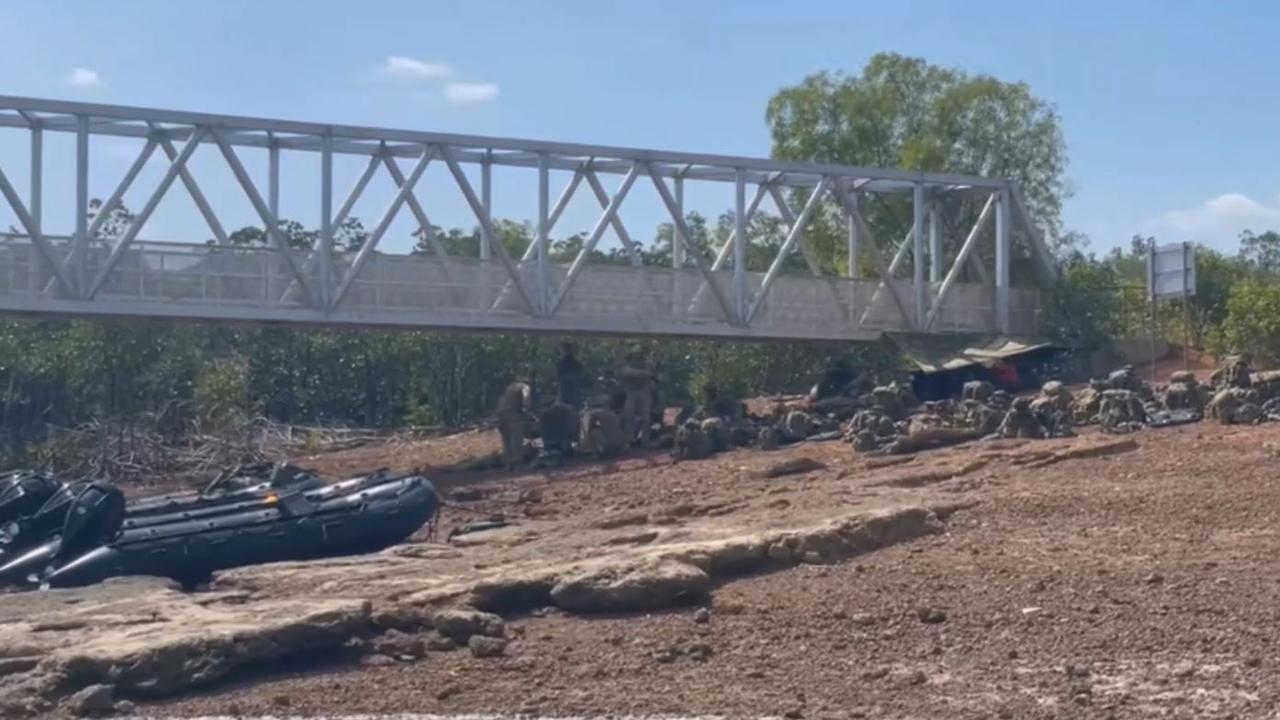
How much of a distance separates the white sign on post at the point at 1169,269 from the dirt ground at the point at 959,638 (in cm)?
762

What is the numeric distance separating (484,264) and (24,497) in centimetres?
1223

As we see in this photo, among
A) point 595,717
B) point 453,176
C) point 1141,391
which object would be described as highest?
point 453,176

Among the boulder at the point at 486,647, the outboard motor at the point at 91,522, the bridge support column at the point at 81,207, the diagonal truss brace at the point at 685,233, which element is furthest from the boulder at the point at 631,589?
the diagonal truss brace at the point at 685,233

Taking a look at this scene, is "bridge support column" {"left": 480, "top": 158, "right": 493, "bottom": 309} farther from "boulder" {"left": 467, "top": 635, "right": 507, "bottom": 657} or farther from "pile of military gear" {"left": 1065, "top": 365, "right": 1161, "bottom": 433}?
"boulder" {"left": 467, "top": 635, "right": 507, "bottom": 657}

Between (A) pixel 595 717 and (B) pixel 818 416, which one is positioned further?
(B) pixel 818 416

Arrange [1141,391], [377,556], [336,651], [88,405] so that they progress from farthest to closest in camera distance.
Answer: [88,405] < [1141,391] < [377,556] < [336,651]

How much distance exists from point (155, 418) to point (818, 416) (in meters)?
12.6

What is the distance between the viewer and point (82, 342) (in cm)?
4203

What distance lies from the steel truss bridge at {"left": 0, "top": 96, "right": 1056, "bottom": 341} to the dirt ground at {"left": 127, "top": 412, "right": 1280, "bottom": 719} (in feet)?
42.6

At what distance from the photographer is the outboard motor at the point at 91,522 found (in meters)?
18.6

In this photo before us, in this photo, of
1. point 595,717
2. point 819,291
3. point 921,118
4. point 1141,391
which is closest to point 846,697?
point 595,717

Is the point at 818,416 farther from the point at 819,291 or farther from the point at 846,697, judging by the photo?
the point at 846,697

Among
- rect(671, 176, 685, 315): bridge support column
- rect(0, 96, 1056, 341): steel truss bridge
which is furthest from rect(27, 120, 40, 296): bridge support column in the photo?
rect(671, 176, 685, 315): bridge support column

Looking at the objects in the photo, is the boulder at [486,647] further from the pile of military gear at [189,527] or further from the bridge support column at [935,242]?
the bridge support column at [935,242]
